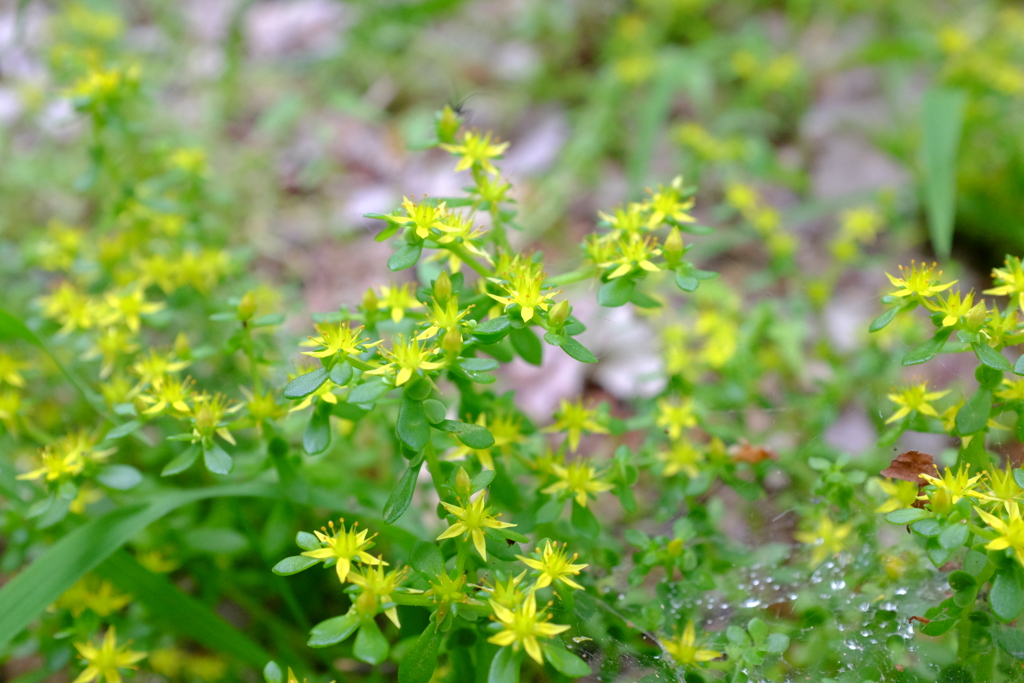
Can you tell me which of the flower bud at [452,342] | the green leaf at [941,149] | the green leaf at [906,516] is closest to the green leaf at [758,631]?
the green leaf at [906,516]

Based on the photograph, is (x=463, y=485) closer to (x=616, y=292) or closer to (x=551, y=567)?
(x=551, y=567)

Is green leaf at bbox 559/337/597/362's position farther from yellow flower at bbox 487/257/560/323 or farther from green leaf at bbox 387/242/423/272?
green leaf at bbox 387/242/423/272

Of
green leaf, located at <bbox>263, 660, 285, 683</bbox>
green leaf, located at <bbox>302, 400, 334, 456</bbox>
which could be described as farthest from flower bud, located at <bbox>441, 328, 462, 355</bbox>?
green leaf, located at <bbox>263, 660, 285, 683</bbox>

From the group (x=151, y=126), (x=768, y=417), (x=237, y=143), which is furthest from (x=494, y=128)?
(x=768, y=417)

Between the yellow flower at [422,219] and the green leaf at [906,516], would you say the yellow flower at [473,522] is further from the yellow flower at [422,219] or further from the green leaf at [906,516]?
the green leaf at [906,516]

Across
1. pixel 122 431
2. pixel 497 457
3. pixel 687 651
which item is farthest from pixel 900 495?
pixel 122 431

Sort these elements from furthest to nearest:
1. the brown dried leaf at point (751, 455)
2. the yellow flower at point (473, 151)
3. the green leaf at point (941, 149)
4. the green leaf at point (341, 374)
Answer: the green leaf at point (941, 149), the brown dried leaf at point (751, 455), the yellow flower at point (473, 151), the green leaf at point (341, 374)
